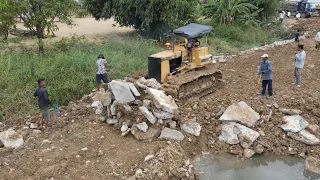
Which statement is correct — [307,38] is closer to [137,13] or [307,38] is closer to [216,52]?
[216,52]

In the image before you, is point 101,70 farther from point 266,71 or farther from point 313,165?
point 313,165

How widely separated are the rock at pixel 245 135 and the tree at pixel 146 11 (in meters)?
9.78

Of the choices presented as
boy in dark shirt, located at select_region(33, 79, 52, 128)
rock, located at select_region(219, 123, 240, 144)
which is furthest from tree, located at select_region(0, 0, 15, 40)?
rock, located at select_region(219, 123, 240, 144)

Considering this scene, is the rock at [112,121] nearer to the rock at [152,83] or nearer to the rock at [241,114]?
the rock at [152,83]

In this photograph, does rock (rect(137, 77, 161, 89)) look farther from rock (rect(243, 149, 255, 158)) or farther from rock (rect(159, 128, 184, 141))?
rock (rect(243, 149, 255, 158))

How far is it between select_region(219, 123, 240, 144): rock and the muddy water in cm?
39

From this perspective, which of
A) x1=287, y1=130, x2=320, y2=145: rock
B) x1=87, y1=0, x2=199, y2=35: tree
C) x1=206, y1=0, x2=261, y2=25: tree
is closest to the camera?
x1=287, y1=130, x2=320, y2=145: rock

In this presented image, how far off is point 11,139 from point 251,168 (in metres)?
5.23

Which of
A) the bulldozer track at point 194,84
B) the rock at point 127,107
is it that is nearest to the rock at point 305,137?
the bulldozer track at point 194,84

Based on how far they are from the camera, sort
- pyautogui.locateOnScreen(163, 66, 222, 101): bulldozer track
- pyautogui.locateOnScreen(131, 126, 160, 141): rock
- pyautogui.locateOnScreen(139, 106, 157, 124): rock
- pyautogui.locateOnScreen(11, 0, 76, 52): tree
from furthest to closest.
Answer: pyautogui.locateOnScreen(11, 0, 76, 52): tree, pyautogui.locateOnScreen(163, 66, 222, 101): bulldozer track, pyautogui.locateOnScreen(139, 106, 157, 124): rock, pyautogui.locateOnScreen(131, 126, 160, 141): rock

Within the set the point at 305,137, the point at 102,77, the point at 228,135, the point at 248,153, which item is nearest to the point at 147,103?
the point at 228,135

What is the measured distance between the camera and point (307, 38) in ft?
65.4

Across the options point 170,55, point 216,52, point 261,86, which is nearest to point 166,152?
point 170,55

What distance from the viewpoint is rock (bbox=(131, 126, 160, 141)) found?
7.86 m
